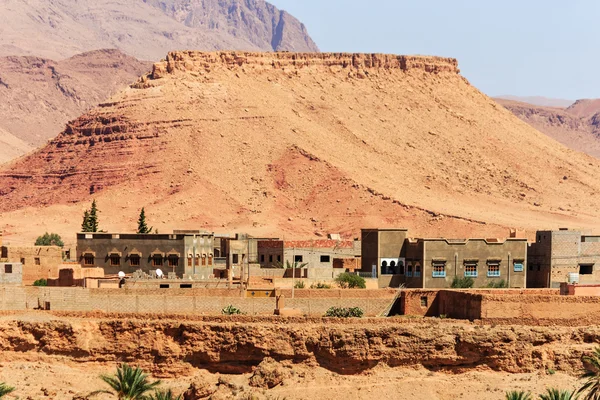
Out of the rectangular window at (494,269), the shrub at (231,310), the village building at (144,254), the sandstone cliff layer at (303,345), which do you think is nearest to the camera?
the sandstone cliff layer at (303,345)

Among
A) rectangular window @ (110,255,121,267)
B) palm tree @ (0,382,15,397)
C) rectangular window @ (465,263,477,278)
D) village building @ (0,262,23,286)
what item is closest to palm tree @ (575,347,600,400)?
rectangular window @ (465,263,477,278)

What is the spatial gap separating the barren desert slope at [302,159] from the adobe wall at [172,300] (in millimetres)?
51708

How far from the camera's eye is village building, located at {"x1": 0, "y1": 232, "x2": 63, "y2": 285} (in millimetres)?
53969

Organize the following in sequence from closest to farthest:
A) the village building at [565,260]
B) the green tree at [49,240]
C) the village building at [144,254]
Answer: the village building at [565,260], the village building at [144,254], the green tree at [49,240]

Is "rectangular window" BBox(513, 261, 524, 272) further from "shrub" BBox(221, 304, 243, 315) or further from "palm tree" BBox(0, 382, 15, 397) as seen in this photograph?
"palm tree" BBox(0, 382, 15, 397)

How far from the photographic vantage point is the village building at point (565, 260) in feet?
172

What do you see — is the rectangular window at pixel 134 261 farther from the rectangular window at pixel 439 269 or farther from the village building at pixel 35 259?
the rectangular window at pixel 439 269

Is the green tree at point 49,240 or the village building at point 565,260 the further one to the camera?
the green tree at point 49,240

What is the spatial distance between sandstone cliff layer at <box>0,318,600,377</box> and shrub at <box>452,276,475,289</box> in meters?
9.25

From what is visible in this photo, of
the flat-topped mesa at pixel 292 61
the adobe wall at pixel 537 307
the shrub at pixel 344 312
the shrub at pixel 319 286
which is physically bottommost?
the shrub at pixel 344 312

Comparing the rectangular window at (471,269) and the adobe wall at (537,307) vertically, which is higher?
the rectangular window at (471,269)

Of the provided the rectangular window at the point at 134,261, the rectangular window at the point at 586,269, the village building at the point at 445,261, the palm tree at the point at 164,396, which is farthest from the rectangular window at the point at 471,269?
the palm tree at the point at 164,396

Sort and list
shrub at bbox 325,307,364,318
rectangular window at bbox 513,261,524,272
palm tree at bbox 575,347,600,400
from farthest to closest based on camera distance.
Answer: rectangular window at bbox 513,261,524,272, shrub at bbox 325,307,364,318, palm tree at bbox 575,347,600,400

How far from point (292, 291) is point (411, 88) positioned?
287 feet
